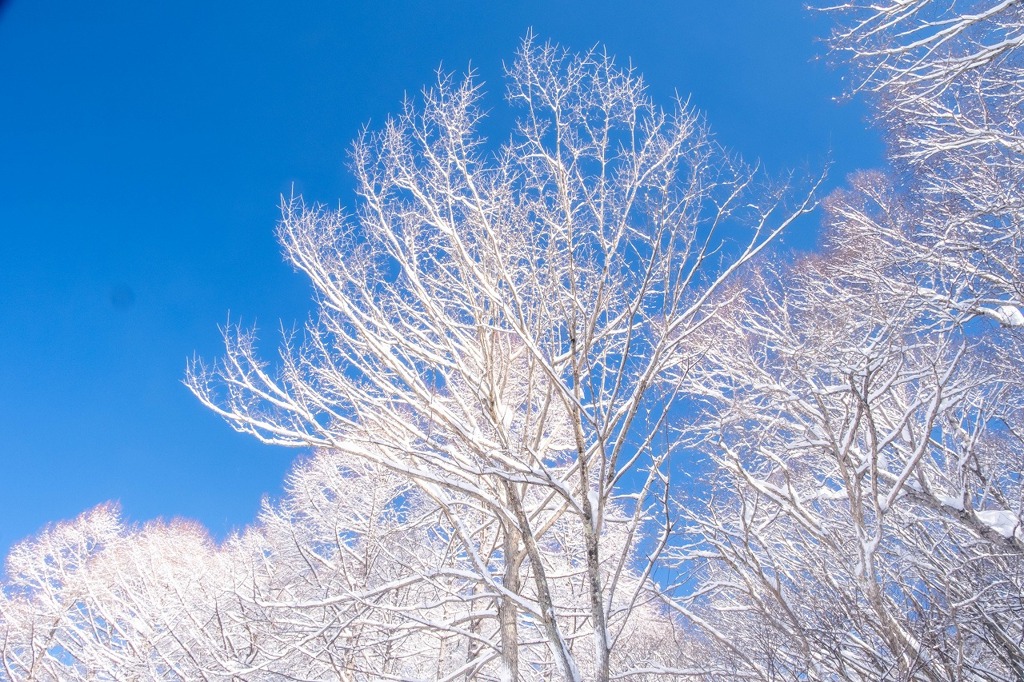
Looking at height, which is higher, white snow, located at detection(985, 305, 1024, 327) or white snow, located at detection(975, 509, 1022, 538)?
white snow, located at detection(985, 305, 1024, 327)

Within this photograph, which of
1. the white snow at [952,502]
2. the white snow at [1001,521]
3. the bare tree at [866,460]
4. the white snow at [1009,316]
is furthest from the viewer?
the white snow at [1009,316]

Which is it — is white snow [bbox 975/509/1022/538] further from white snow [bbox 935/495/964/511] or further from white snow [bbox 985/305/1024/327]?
white snow [bbox 985/305/1024/327]

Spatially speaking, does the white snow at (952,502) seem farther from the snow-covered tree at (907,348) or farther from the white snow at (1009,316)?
the white snow at (1009,316)

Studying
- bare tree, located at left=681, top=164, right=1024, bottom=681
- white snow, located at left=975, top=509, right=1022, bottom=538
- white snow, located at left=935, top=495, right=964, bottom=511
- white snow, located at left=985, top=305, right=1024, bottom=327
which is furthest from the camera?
white snow, located at left=985, top=305, right=1024, bottom=327

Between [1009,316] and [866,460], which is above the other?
[1009,316]

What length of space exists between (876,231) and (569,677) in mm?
8771

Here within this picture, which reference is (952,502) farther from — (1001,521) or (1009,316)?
(1009,316)

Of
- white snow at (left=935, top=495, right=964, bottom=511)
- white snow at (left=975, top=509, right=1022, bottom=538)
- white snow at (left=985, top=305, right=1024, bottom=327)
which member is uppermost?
white snow at (left=985, top=305, right=1024, bottom=327)

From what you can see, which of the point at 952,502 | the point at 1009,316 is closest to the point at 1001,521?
the point at 952,502

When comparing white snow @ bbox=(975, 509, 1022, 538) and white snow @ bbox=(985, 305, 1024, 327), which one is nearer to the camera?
white snow @ bbox=(975, 509, 1022, 538)

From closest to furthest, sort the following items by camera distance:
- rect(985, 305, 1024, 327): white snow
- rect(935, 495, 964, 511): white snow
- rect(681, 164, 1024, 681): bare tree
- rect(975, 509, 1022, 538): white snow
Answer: rect(681, 164, 1024, 681): bare tree < rect(975, 509, 1022, 538): white snow < rect(935, 495, 964, 511): white snow < rect(985, 305, 1024, 327): white snow

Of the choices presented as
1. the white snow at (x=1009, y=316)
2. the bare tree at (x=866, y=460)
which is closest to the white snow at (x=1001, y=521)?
the bare tree at (x=866, y=460)

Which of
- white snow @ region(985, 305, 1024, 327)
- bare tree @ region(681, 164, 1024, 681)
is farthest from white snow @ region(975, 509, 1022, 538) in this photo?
white snow @ region(985, 305, 1024, 327)

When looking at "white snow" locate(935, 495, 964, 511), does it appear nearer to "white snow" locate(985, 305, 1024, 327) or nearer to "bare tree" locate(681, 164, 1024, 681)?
"bare tree" locate(681, 164, 1024, 681)
